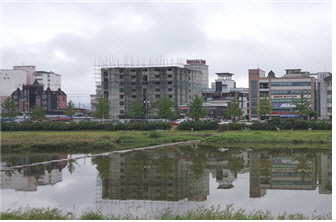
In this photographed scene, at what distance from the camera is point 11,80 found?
360 ft

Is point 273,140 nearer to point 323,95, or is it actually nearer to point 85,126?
point 85,126

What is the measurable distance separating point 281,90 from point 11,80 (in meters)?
75.5

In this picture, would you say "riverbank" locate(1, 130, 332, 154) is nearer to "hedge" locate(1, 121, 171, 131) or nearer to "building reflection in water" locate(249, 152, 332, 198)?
"hedge" locate(1, 121, 171, 131)

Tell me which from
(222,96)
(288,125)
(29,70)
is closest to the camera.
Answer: (288,125)

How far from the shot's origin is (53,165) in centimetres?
2691

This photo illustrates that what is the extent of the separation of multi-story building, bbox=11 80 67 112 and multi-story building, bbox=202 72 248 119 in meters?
43.6

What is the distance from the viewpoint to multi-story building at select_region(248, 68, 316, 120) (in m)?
82.9

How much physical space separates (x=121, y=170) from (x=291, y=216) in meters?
12.9

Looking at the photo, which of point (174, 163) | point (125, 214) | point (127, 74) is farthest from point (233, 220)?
point (127, 74)

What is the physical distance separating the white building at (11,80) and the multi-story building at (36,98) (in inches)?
166

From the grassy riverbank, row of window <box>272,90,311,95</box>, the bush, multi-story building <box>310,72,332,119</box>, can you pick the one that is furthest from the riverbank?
row of window <box>272,90,311,95</box>

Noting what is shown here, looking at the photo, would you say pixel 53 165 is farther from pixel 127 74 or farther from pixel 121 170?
pixel 127 74

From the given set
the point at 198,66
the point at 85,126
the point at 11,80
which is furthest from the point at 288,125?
the point at 11,80

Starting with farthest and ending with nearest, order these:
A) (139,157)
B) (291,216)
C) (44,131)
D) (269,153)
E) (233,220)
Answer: (44,131)
(269,153)
(139,157)
(291,216)
(233,220)
